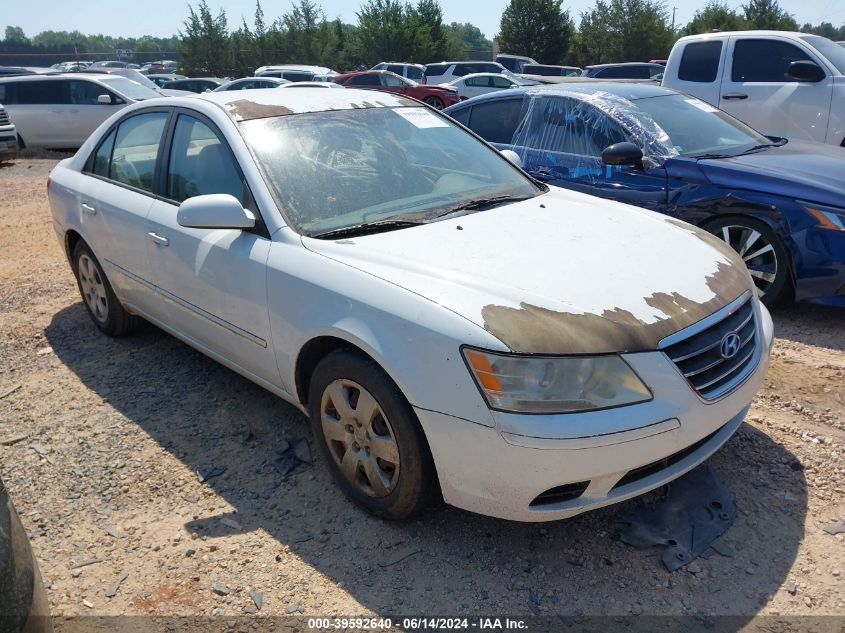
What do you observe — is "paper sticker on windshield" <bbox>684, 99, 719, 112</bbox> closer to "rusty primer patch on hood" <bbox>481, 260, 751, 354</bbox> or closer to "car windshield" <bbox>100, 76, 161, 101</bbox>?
"rusty primer patch on hood" <bbox>481, 260, 751, 354</bbox>

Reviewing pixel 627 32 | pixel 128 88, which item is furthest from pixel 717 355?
pixel 627 32

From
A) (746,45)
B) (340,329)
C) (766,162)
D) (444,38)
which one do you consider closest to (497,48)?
(444,38)

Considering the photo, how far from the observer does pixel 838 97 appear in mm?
7598

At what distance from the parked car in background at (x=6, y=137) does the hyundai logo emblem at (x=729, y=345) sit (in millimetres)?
15042

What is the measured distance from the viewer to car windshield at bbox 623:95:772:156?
5.43 meters

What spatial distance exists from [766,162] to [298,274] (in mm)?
3745

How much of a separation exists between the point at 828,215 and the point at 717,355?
2.50 meters

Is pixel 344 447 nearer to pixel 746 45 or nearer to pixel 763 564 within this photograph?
pixel 763 564

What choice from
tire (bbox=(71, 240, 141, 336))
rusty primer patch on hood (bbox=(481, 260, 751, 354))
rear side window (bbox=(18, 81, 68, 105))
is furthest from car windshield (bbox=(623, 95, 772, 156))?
rear side window (bbox=(18, 81, 68, 105))

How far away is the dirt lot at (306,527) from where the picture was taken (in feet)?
8.26

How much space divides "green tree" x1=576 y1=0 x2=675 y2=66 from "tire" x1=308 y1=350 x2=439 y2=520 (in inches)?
1728

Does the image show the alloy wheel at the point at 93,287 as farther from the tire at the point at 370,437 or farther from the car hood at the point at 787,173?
the car hood at the point at 787,173

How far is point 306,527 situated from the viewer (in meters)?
2.91

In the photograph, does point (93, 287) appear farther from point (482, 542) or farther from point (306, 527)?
point (482, 542)
